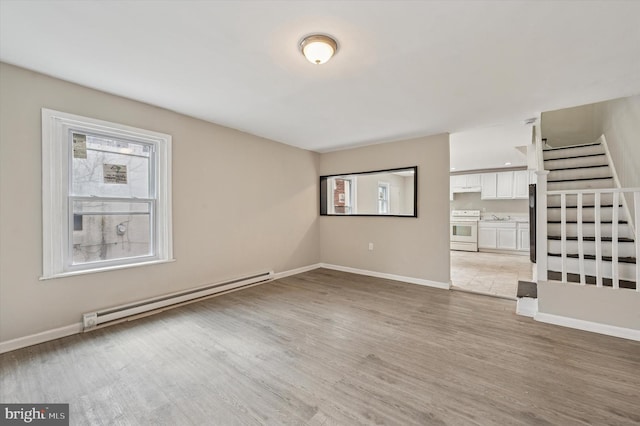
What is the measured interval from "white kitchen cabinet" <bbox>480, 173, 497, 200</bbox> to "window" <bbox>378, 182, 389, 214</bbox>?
2.97m

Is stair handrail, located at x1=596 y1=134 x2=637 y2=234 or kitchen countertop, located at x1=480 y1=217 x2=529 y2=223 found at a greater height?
stair handrail, located at x1=596 y1=134 x2=637 y2=234

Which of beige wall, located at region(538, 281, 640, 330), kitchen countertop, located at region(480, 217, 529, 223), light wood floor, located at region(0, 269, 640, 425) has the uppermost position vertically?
kitchen countertop, located at region(480, 217, 529, 223)

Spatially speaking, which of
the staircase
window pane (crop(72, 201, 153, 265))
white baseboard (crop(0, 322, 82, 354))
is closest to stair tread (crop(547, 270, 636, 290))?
the staircase

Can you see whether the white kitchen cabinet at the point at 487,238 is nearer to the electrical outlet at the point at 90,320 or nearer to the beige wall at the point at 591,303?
the beige wall at the point at 591,303

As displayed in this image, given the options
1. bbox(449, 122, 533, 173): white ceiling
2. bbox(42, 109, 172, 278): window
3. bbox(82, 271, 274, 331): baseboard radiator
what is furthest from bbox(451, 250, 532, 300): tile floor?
bbox(42, 109, 172, 278): window

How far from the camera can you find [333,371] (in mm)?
1967

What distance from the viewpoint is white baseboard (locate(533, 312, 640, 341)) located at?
2463 mm

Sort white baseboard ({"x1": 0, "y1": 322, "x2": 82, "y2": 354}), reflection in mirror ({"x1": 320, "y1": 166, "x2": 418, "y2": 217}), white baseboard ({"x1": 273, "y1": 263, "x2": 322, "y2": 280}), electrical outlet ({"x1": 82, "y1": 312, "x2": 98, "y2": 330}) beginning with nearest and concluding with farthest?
white baseboard ({"x1": 0, "y1": 322, "x2": 82, "y2": 354}), electrical outlet ({"x1": 82, "y1": 312, "x2": 98, "y2": 330}), white baseboard ({"x1": 273, "y1": 263, "x2": 322, "y2": 280}), reflection in mirror ({"x1": 320, "y1": 166, "x2": 418, "y2": 217})

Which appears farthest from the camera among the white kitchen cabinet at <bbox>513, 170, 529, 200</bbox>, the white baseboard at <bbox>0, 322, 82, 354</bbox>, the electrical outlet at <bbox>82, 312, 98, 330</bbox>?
the white kitchen cabinet at <bbox>513, 170, 529, 200</bbox>

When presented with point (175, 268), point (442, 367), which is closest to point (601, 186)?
point (442, 367)

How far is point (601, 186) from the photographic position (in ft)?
11.6

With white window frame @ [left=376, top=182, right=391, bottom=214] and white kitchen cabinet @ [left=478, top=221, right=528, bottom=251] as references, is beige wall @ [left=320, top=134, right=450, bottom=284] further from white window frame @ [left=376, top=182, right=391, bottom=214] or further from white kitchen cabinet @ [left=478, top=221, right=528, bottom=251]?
white kitchen cabinet @ [left=478, top=221, right=528, bottom=251]

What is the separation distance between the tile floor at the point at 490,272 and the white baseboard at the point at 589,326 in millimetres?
733

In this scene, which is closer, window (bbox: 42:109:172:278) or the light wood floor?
the light wood floor
